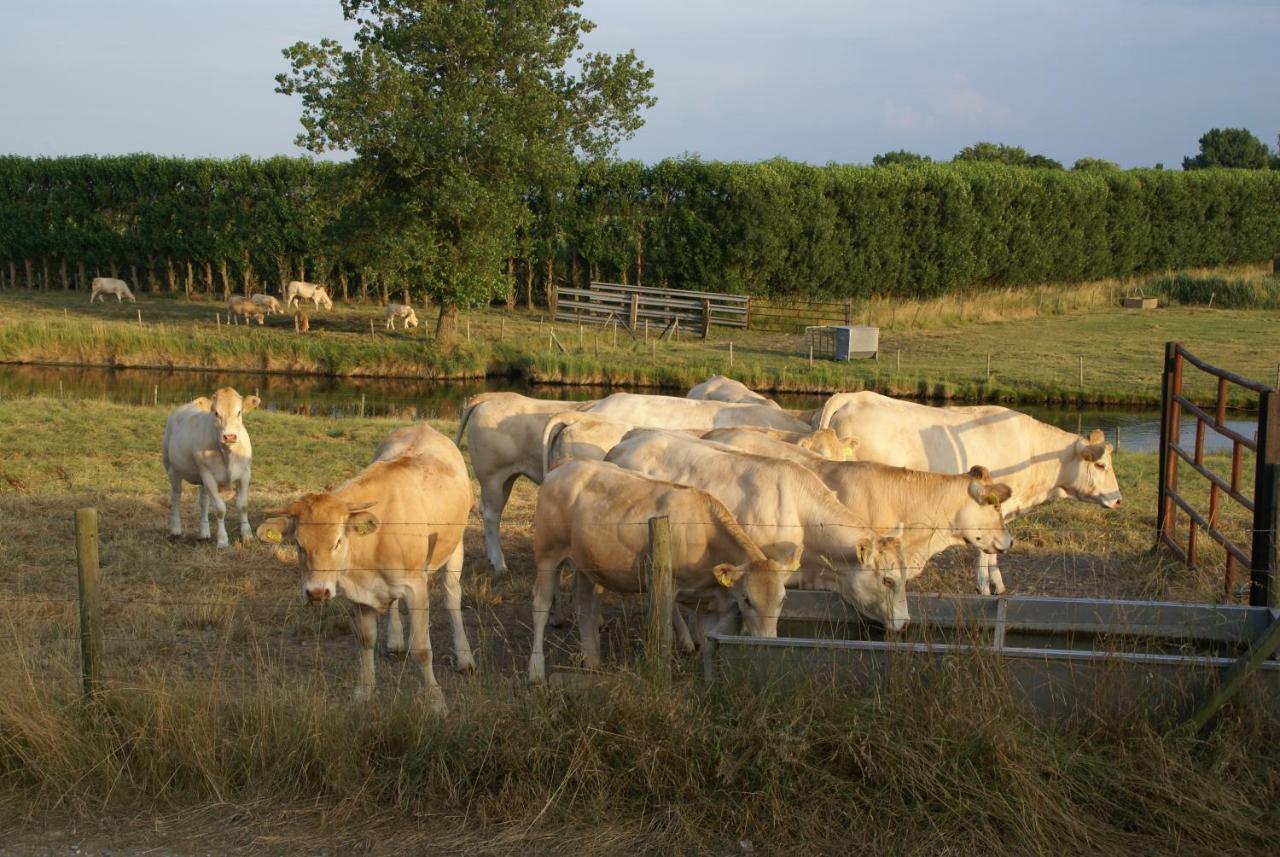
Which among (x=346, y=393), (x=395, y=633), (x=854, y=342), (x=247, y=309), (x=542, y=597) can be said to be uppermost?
(x=247, y=309)

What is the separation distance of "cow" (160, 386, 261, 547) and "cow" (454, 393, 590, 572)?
220 cm

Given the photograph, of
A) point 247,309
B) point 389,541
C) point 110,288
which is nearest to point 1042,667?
point 389,541

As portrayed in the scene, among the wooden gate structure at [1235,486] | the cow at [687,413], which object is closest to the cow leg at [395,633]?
the cow at [687,413]

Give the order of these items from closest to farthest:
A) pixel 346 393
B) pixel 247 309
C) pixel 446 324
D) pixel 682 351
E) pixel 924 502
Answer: pixel 924 502 → pixel 346 393 → pixel 682 351 → pixel 446 324 → pixel 247 309

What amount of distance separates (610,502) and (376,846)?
9.67 feet

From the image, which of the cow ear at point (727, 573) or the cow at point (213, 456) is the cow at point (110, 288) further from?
the cow ear at point (727, 573)

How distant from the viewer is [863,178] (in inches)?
1598

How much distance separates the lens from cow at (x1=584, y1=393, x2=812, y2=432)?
1217cm

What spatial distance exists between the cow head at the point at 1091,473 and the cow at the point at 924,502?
2.63 m

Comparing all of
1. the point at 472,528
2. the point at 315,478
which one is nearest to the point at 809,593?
A: the point at 472,528

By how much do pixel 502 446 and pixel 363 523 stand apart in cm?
430

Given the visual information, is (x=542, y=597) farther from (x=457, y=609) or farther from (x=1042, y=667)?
(x=1042, y=667)

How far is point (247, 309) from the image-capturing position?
36.9 meters

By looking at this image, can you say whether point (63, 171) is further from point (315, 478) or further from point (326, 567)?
point (326, 567)
